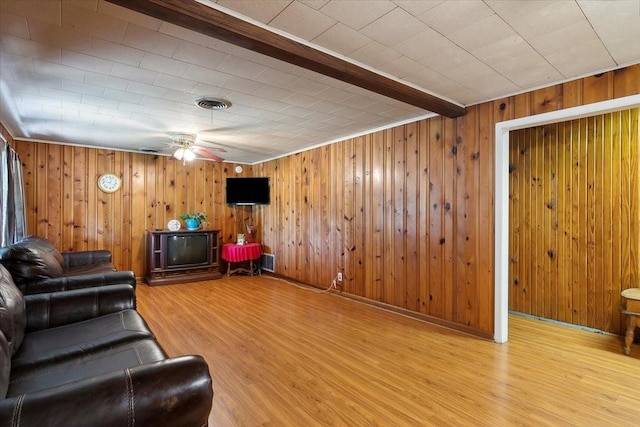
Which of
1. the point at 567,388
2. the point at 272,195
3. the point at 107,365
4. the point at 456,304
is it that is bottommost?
the point at 567,388

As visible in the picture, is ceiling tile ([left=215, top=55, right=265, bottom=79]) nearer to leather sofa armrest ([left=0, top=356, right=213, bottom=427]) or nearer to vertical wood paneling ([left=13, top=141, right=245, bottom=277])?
leather sofa armrest ([left=0, top=356, right=213, bottom=427])

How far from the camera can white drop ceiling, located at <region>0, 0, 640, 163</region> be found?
173 cm

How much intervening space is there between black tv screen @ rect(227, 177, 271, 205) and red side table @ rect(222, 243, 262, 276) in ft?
2.87

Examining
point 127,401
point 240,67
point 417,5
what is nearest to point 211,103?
point 240,67

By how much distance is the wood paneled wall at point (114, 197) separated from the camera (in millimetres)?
4926

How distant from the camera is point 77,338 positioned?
1868mm

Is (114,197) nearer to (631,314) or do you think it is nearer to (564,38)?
(564,38)

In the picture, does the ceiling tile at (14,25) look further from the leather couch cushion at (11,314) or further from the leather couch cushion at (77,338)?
the leather couch cushion at (77,338)

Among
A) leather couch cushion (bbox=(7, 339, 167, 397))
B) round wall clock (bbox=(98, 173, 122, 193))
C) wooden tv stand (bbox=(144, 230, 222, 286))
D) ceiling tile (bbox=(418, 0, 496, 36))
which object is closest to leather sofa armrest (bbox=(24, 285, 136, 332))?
leather couch cushion (bbox=(7, 339, 167, 397))

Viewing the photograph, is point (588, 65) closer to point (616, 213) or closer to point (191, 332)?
point (616, 213)

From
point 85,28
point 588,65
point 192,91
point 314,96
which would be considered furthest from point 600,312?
point 85,28

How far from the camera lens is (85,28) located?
6.18ft

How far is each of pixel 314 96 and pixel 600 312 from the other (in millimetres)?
3593

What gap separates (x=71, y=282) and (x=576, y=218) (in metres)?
4.90
